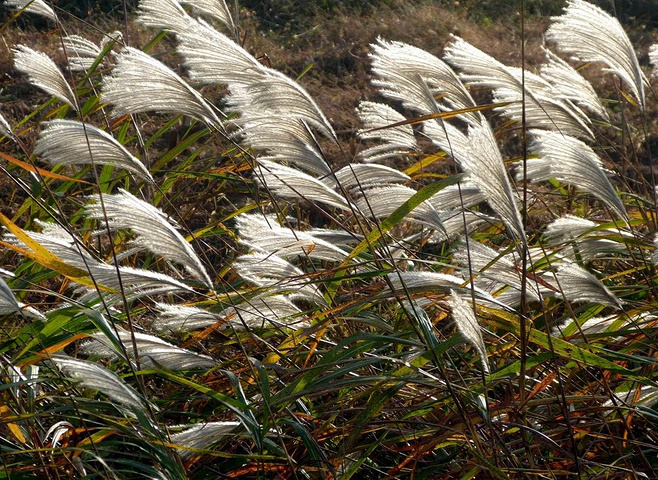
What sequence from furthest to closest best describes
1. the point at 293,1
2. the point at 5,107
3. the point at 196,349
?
the point at 293,1 < the point at 5,107 < the point at 196,349

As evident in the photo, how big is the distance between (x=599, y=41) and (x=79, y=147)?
1243 millimetres

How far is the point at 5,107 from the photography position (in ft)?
17.3

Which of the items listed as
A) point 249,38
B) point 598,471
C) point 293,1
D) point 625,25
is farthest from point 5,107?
point 625,25

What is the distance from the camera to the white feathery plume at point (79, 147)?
1.66 meters

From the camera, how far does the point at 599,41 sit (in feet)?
6.48

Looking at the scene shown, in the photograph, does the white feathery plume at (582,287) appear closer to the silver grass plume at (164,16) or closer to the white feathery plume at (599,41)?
the white feathery plume at (599,41)

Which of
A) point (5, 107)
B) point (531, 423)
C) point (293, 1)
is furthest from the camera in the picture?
point (293, 1)

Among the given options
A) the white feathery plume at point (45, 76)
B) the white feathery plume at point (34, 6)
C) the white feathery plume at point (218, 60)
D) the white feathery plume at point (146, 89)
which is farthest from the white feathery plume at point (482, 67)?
the white feathery plume at point (34, 6)

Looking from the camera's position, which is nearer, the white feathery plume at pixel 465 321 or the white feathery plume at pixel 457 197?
the white feathery plume at pixel 465 321

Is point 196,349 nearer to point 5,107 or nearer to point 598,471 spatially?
point 598,471

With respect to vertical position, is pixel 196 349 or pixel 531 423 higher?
pixel 531 423

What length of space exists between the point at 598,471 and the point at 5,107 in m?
4.60

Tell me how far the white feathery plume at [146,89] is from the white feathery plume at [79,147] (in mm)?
77

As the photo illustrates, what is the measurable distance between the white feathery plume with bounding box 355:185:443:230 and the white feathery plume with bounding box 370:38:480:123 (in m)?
0.19
